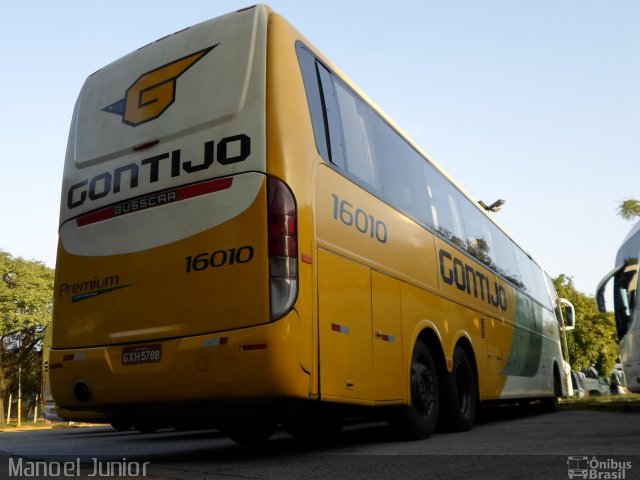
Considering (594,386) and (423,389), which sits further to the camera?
(594,386)

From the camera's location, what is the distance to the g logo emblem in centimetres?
622

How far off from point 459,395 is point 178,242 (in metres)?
4.56

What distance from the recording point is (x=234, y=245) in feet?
17.8

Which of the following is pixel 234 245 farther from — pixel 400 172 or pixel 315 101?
pixel 400 172

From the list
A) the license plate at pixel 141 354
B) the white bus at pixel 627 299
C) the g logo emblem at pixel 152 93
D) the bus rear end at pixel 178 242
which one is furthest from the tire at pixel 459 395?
the g logo emblem at pixel 152 93

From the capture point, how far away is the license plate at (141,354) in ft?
18.2

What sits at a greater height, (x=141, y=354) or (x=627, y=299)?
(x=627, y=299)

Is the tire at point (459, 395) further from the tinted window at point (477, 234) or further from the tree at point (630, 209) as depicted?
the tree at point (630, 209)

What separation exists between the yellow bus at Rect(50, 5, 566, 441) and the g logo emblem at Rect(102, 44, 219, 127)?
0.04 feet

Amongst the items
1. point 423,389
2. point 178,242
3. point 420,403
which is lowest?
point 420,403

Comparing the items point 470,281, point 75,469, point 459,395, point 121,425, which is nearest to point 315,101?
point 75,469

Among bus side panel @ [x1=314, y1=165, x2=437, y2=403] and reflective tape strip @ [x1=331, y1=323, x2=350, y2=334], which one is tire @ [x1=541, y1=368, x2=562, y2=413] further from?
reflective tape strip @ [x1=331, y1=323, x2=350, y2=334]

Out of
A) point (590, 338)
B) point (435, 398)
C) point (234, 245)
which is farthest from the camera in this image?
point (590, 338)

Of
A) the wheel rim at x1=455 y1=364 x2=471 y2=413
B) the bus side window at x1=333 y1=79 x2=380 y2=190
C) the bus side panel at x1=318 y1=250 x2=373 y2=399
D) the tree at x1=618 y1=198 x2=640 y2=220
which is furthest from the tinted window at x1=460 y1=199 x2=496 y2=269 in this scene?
the tree at x1=618 y1=198 x2=640 y2=220
